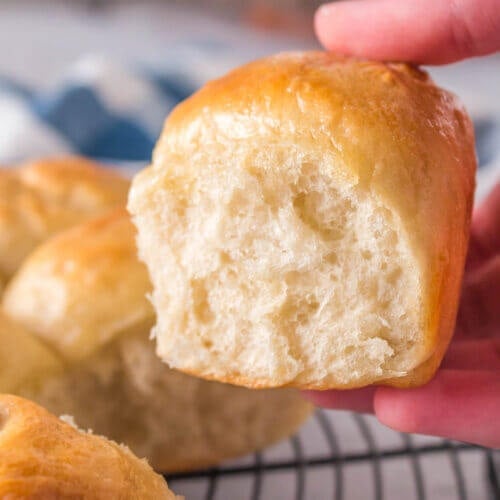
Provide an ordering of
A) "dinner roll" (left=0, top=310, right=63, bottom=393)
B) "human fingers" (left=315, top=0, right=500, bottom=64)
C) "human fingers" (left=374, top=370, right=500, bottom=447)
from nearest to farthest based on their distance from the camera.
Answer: "human fingers" (left=374, top=370, right=500, bottom=447) < "human fingers" (left=315, top=0, right=500, bottom=64) < "dinner roll" (left=0, top=310, right=63, bottom=393)

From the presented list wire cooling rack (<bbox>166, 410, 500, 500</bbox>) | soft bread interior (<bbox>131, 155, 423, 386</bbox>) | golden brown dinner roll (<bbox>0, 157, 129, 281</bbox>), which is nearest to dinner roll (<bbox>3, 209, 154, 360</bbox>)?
golden brown dinner roll (<bbox>0, 157, 129, 281</bbox>)

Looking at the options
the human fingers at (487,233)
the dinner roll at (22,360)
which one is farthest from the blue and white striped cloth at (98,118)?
the dinner roll at (22,360)

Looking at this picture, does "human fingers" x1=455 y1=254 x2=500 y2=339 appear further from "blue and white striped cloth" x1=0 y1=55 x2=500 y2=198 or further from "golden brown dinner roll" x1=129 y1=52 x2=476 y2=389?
"blue and white striped cloth" x1=0 y1=55 x2=500 y2=198

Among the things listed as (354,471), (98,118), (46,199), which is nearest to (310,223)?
(354,471)

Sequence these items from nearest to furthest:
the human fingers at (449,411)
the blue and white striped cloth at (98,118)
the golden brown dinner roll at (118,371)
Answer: the human fingers at (449,411) → the golden brown dinner roll at (118,371) → the blue and white striped cloth at (98,118)

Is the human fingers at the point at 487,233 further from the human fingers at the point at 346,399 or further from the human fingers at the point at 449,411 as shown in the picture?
the human fingers at the point at 449,411

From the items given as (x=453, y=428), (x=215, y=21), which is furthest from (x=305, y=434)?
(x=215, y=21)

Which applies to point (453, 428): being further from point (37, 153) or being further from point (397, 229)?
point (37, 153)
